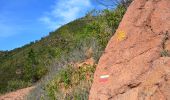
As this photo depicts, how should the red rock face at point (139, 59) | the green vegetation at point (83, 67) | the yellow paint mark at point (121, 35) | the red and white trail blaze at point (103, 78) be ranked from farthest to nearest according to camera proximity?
the green vegetation at point (83, 67) < the yellow paint mark at point (121, 35) < the red and white trail blaze at point (103, 78) < the red rock face at point (139, 59)

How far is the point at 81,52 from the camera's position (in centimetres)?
1541

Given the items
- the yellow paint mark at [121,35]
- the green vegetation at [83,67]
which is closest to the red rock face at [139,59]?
the yellow paint mark at [121,35]

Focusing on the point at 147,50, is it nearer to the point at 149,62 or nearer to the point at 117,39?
the point at 149,62

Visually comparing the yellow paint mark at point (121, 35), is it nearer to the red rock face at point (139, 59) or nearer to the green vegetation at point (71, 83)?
the red rock face at point (139, 59)

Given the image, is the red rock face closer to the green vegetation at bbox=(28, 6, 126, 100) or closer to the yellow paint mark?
the yellow paint mark

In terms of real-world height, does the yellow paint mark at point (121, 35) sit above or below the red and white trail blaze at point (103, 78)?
above

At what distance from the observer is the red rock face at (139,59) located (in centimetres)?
769

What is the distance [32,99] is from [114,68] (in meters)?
7.46

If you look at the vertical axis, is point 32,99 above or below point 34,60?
below

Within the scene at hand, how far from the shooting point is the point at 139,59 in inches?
340

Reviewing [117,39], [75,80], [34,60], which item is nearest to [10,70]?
[34,60]

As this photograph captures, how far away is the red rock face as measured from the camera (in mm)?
7691

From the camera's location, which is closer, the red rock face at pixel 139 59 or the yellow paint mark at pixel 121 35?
the red rock face at pixel 139 59

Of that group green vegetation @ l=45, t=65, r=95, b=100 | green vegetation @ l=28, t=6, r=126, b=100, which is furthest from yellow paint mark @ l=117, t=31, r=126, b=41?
green vegetation @ l=45, t=65, r=95, b=100
